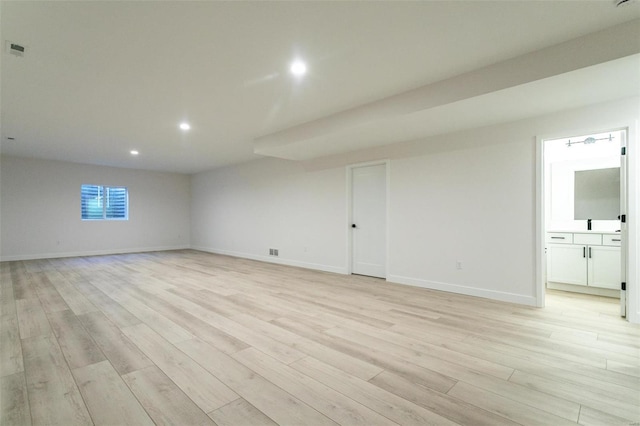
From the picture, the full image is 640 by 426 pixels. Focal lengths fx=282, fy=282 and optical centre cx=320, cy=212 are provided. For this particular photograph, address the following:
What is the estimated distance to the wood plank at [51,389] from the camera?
1.52 meters

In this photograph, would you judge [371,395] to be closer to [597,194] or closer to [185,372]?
[185,372]

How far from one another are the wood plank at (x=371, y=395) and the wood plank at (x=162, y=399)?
28.5 inches

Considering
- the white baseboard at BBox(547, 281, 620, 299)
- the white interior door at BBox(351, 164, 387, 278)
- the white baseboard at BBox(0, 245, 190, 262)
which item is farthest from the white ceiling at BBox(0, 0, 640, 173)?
the white baseboard at BBox(0, 245, 190, 262)

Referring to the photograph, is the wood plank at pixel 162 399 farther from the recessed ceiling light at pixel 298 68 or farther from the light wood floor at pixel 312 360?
the recessed ceiling light at pixel 298 68

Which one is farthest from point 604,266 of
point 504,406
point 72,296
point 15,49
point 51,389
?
point 72,296

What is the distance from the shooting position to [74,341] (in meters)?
2.46

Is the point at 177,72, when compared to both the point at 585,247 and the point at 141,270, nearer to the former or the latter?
the point at 141,270

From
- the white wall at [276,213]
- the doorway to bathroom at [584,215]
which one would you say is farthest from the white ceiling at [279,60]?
the white wall at [276,213]

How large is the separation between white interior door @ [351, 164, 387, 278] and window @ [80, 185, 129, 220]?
25.0ft

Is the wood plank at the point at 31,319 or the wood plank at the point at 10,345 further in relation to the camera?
the wood plank at the point at 31,319

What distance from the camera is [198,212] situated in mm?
9828

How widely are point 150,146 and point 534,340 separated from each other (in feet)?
23.5

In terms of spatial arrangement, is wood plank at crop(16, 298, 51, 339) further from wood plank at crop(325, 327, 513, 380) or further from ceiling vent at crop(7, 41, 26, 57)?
wood plank at crop(325, 327, 513, 380)

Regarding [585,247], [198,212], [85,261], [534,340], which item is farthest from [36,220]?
[585,247]
